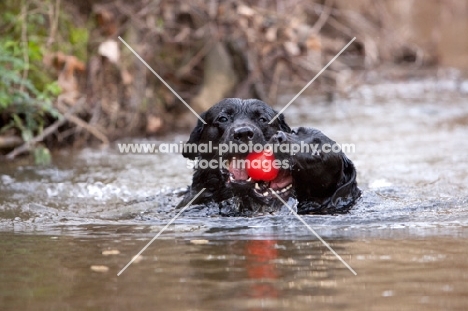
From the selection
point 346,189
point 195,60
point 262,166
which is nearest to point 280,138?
point 262,166

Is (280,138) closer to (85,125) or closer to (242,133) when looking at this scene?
(242,133)

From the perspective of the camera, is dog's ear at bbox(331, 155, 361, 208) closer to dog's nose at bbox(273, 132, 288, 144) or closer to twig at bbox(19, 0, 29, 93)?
dog's nose at bbox(273, 132, 288, 144)

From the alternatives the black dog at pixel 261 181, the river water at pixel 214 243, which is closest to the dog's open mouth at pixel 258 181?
the black dog at pixel 261 181

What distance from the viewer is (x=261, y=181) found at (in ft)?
18.3

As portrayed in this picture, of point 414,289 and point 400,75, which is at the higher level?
point 400,75

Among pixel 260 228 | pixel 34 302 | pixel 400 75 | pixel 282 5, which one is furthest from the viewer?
pixel 400 75

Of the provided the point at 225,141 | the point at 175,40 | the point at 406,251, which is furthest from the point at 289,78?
the point at 406,251

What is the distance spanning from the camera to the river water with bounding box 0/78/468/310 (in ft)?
11.4

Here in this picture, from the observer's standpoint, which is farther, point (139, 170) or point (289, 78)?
point (289, 78)

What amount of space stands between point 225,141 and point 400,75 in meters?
9.83

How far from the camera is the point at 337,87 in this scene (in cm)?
1109

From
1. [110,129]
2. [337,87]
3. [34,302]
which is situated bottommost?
[34,302]

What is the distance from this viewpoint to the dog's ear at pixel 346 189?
19.2ft

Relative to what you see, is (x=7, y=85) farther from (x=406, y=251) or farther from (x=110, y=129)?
(x=406, y=251)
